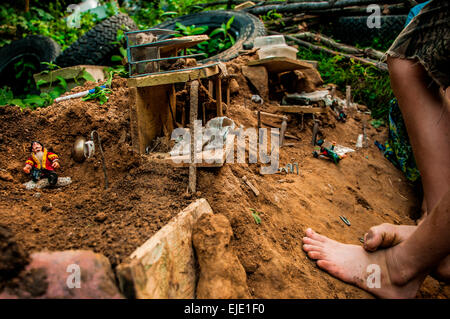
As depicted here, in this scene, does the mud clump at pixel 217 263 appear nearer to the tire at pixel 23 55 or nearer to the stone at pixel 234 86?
the stone at pixel 234 86

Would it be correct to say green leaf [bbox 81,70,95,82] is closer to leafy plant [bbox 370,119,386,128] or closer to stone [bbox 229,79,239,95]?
stone [bbox 229,79,239,95]

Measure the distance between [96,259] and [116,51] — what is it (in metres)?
3.53

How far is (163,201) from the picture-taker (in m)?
1.57

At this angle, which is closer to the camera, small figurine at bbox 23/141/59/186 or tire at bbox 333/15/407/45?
small figurine at bbox 23/141/59/186

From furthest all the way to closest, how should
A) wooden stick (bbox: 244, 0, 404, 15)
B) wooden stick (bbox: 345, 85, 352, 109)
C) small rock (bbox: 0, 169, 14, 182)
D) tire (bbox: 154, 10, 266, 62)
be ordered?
wooden stick (bbox: 244, 0, 404, 15)
tire (bbox: 154, 10, 266, 62)
wooden stick (bbox: 345, 85, 352, 109)
small rock (bbox: 0, 169, 14, 182)

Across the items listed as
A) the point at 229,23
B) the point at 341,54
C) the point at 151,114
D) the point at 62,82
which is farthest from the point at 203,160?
the point at 341,54

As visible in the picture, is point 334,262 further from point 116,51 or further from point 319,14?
point 319,14

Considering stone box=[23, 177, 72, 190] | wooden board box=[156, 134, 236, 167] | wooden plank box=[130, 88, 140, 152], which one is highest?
wooden plank box=[130, 88, 140, 152]

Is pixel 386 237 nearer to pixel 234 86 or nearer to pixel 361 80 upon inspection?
pixel 234 86

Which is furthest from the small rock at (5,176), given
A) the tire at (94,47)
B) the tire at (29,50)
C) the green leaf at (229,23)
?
the green leaf at (229,23)

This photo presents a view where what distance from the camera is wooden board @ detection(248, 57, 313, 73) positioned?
3.22 m

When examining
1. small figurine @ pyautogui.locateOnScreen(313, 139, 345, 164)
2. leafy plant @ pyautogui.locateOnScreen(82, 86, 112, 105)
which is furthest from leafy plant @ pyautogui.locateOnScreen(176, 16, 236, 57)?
small figurine @ pyautogui.locateOnScreen(313, 139, 345, 164)

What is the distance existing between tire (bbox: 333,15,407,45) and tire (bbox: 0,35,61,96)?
17.0 ft

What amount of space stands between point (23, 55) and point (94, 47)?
5.38ft
